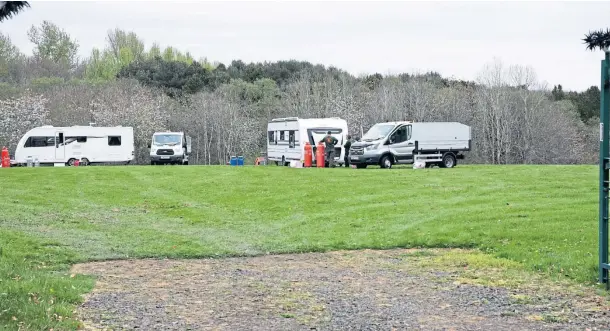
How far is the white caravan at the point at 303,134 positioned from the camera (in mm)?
38062

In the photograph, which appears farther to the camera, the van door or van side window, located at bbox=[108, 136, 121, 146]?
van side window, located at bbox=[108, 136, 121, 146]

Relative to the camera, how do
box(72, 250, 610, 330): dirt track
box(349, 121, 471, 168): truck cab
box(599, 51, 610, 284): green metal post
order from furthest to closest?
box(349, 121, 471, 168): truck cab
box(599, 51, 610, 284): green metal post
box(72, 250, 610, 330): dirt track

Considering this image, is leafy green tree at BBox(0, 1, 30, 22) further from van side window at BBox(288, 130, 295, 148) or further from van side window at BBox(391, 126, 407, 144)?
van side window at BBox(288, 130, 295, 148)

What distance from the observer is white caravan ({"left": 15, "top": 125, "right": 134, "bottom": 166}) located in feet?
149

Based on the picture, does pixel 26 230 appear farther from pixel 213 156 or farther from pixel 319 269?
pixel 213 156

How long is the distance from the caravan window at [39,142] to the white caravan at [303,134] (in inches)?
567

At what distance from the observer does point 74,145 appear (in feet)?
152

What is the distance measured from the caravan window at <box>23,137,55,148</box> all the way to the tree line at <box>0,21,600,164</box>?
18.5 metres

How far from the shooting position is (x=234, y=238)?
15055 mm

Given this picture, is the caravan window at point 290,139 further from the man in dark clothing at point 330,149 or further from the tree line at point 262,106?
the tree line at point 262,106

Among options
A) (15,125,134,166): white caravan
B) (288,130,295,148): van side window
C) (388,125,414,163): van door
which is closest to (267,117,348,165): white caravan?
(288,130,295,148): van side window

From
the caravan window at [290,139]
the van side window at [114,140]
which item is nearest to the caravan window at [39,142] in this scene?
the van side window at [114,140]

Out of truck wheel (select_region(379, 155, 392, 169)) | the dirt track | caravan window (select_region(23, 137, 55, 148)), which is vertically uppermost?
caravan window (select_region(23, 137, 55, 148))

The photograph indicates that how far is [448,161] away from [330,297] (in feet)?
85.3
